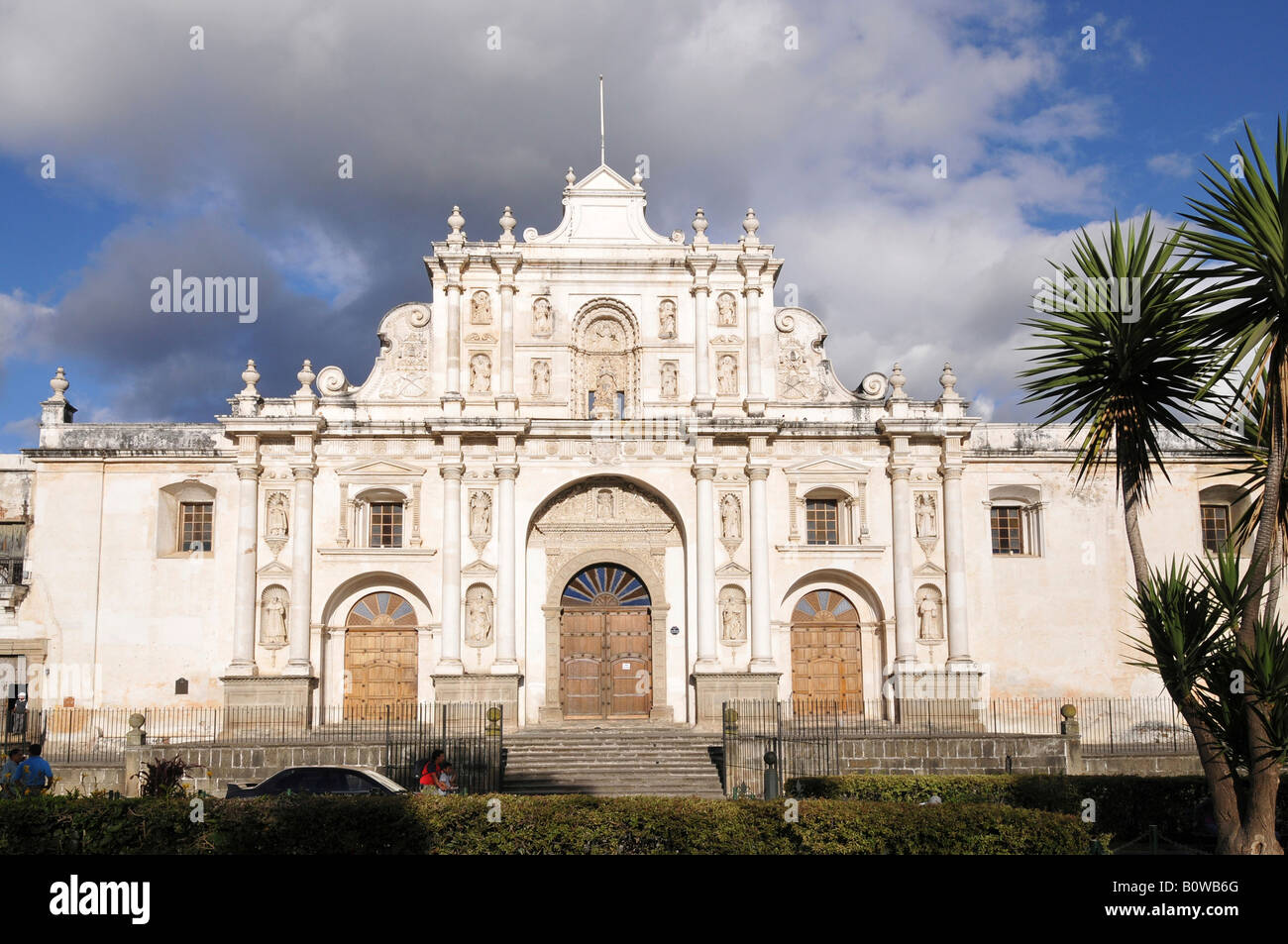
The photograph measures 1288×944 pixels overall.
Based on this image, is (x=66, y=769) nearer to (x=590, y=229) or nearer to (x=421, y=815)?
(x=421, y=815)

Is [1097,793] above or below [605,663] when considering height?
below

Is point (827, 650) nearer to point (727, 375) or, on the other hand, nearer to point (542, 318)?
point (727, 375)

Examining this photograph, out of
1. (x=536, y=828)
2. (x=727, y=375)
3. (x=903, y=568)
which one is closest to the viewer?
(x=536, y=828)

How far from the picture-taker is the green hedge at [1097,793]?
60.1 feet

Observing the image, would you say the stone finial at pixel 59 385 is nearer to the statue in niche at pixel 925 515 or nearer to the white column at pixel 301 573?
the white column at pixel 301 573

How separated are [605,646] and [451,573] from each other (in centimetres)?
419

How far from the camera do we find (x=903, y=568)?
1115 inches

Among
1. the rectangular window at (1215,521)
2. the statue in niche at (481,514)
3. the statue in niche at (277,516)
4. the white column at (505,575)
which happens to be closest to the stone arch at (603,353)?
the white column at (505,575)

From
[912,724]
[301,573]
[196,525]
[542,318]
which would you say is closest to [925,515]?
[912,724]

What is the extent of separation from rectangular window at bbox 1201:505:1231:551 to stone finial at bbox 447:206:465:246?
20.3 metres

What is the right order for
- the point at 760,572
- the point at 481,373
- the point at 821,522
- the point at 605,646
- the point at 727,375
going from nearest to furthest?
the point at 760,572 → the point at 605,646 → the point at 481,373 → the point at 727,375 → the point at 821,522

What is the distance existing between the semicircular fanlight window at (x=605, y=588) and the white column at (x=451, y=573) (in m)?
2.83

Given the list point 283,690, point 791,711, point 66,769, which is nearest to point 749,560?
point 791,711
